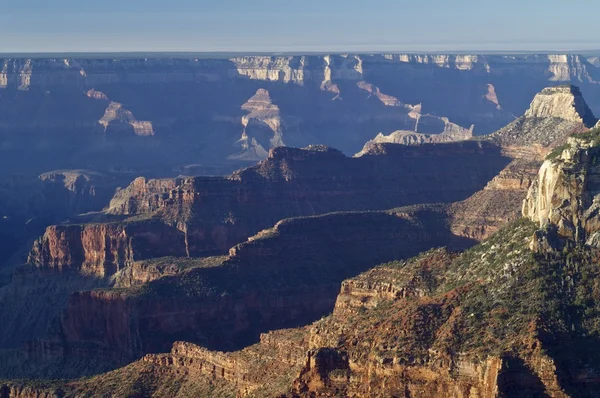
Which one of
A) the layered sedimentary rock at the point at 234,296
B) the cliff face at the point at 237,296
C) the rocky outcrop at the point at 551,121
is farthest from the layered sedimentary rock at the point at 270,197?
the cliff face at the point at 237,296

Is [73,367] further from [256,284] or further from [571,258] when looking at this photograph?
[571,258]

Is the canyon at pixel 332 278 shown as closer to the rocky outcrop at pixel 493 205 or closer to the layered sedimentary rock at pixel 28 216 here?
the rocky outcrop at pixel 493 205

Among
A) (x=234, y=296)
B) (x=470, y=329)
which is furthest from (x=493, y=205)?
(x=470, y=329)

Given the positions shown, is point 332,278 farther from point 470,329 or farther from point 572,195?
point 470,329

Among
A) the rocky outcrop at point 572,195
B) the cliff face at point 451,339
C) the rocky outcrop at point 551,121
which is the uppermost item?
the rocky outcrop at point 551,121

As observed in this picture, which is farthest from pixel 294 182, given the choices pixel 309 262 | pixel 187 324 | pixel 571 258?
pixel 571 258

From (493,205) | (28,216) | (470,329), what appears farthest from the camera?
(28,216)
